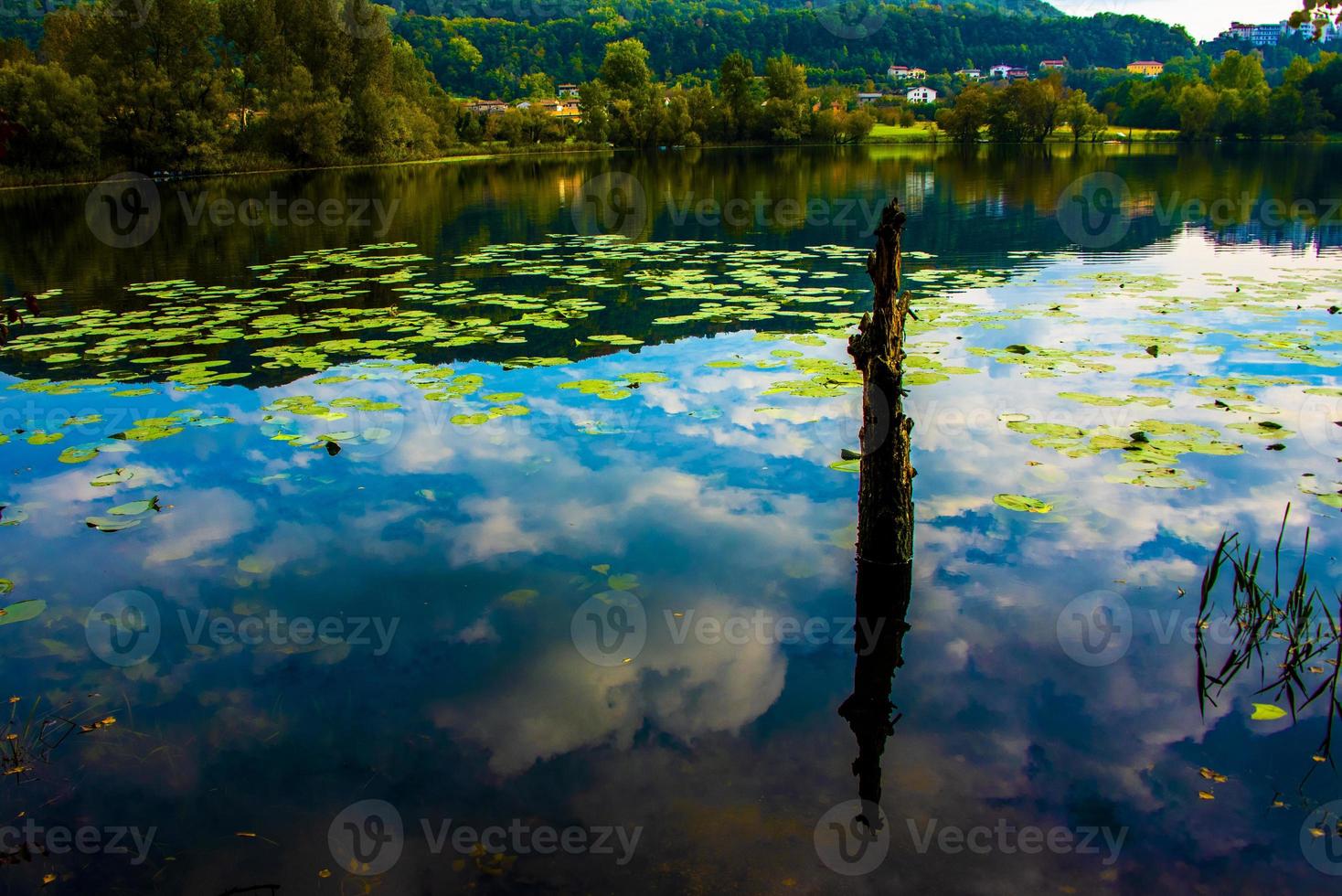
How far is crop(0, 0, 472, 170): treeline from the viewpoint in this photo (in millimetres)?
43188

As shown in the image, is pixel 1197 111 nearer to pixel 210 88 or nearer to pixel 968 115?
pixel 968 115

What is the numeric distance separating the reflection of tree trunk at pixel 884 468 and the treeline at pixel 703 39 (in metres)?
130

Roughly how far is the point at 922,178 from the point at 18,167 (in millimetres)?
42731

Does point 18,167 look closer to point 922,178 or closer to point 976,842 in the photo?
point 922,178

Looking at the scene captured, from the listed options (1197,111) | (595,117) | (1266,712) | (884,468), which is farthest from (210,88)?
(1197,111)

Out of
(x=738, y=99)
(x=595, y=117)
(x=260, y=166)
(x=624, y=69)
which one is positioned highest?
(x=624, y=69)

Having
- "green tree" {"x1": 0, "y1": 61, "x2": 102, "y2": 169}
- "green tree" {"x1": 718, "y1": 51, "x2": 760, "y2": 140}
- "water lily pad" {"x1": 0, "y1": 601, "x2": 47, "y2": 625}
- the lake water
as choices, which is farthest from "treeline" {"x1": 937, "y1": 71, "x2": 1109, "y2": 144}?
"water lily pad" {"x1": 0, "y1": 601, "x2": 47, "y2": 625}

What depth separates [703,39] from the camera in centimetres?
14675

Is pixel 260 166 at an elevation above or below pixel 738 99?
below

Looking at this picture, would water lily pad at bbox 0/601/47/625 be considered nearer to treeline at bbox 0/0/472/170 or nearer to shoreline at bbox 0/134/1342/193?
treeline at bbox 0/0/472/170

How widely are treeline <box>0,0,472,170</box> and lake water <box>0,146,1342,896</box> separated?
3939 cm

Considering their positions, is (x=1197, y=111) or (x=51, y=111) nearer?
(x=51, y=111)

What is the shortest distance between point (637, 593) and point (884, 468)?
1.71 meters

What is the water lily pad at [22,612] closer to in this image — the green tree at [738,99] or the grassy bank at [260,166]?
the grassy bank at [260,166]
